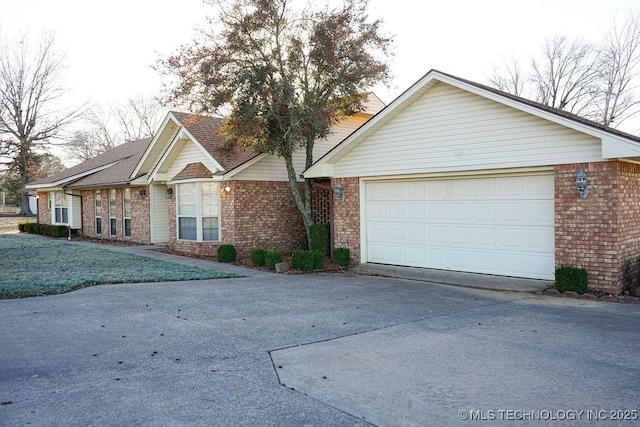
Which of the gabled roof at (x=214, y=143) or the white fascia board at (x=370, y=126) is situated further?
the gabled roof at (x=214, y=143)

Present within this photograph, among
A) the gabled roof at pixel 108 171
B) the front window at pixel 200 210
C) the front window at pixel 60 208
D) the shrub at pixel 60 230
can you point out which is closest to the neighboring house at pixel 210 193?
the front window at pixel 200 210

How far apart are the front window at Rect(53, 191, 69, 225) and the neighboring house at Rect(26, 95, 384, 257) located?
18.7 feet

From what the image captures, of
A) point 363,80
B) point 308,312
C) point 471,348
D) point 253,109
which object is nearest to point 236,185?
point 253,109

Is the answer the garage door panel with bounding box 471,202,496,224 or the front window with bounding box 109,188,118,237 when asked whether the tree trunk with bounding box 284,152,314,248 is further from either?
the front window with bounding box 109,188,118,237

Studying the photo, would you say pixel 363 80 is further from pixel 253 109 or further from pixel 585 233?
pixel 585 233

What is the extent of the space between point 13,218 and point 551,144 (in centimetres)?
4091

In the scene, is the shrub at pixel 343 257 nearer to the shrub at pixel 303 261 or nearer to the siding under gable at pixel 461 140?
the shrub at pixel 303 261

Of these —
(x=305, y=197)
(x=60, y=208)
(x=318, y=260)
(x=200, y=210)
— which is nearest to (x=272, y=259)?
(x=318, y=260)

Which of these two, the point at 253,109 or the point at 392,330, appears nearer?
the point at 392,330

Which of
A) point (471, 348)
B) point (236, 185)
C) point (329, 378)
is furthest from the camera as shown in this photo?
point (236, 185)

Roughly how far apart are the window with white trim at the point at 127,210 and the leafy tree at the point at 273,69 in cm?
963

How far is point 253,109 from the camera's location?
1295 cm

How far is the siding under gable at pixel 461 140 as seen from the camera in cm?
995

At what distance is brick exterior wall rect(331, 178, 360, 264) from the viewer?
13789 millimetres
